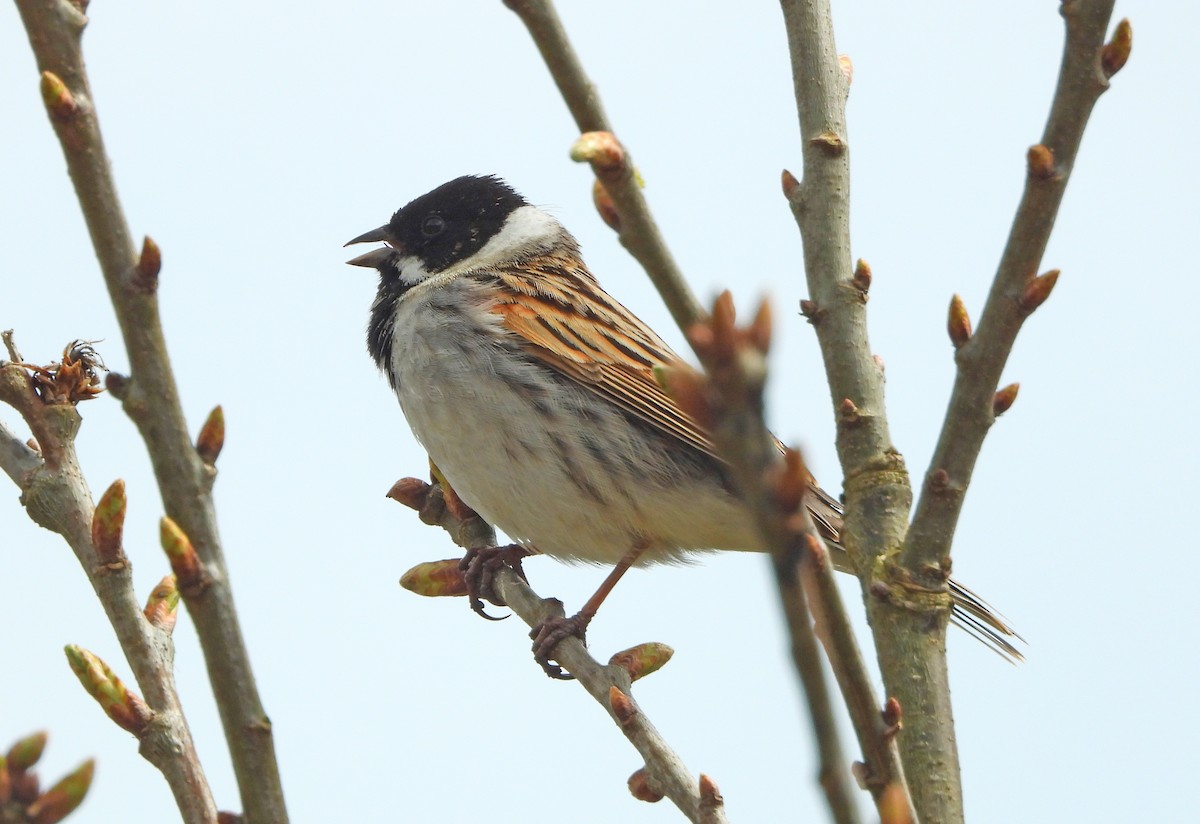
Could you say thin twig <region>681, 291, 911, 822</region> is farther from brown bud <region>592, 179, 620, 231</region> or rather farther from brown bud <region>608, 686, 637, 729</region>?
brown bud <region>608, 686, 637, 729</region>

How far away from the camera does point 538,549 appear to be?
571cm

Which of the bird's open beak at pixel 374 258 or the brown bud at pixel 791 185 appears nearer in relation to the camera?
the brown bud at pixel 791 185

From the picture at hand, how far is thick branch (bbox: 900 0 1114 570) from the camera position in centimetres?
301

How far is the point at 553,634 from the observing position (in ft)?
14.8

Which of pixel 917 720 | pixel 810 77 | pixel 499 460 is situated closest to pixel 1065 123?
pixel 810 77

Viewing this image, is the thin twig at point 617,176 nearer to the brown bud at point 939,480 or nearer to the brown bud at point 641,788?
the brown bud at point 939,480

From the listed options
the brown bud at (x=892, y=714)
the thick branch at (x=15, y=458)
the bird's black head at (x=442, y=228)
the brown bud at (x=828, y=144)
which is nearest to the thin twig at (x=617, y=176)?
the brown bud at (x=892, y=714)

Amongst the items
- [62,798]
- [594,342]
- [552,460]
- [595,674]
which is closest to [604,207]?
[62,798]

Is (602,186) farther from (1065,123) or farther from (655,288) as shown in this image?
(1065,123)

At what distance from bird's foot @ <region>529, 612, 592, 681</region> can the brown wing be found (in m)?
0.82

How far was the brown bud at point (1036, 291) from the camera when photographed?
306 cm

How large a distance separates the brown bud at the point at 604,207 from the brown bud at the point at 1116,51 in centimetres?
125

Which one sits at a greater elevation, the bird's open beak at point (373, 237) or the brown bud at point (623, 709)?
the bird's open beak at point (373, 237)

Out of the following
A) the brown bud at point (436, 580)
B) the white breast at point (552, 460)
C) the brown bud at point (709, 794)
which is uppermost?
the white breast at point (552, 460)
